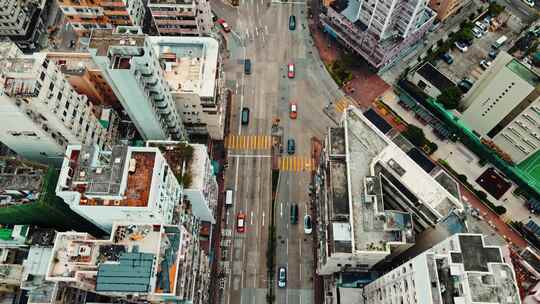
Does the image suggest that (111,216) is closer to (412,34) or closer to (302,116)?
(302,116)

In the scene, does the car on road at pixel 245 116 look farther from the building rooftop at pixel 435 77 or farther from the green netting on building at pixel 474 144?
the building rooftop at pixel 435 77

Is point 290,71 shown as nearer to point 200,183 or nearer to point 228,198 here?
point 228,198

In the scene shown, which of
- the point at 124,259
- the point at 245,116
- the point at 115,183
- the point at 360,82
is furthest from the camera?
the point at 360,82

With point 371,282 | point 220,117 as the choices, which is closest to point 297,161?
point 220,117

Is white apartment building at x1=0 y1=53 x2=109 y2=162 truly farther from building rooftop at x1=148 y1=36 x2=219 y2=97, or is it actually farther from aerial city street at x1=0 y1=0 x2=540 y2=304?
building rooftop at x1=148 y1=36 x2=219 y2=97

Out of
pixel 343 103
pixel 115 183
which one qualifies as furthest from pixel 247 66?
pixel 115 183

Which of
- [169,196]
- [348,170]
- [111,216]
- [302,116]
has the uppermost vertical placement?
[302,116]

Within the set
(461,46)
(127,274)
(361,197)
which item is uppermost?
(461,46)

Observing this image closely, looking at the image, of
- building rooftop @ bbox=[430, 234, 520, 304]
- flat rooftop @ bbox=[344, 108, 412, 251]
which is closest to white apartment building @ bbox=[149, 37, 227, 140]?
flat rooftop @ bbox=[344, 108, 412, 251]
